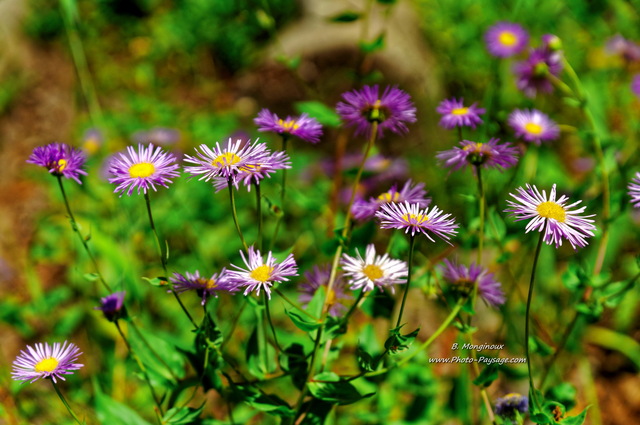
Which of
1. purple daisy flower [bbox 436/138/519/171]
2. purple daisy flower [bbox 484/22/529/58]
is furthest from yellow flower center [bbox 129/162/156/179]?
purple daisy flower [bbox 484/22/529/58]

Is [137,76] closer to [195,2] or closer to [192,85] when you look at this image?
[192,85]

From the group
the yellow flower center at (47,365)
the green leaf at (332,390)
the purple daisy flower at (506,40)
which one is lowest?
the green leaf at (332,390)

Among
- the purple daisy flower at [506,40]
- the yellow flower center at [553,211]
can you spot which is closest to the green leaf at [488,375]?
the yellow flower center at [553,211]

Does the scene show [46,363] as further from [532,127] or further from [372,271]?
[532,127]

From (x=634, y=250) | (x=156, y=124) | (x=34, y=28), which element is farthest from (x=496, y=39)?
(x=34, y=28)

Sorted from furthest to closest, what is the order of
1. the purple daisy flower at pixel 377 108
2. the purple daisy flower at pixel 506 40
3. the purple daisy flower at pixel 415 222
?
1. the purple daisy flower at pixel 506 40
2. the purple daisy flower at pixel 377 108
3. the purple daisy flower at pixel 415 222

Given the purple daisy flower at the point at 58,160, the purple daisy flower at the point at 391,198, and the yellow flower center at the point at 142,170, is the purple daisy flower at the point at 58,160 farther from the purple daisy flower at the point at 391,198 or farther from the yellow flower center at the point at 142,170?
the purple daisy flower at the point at 391,198

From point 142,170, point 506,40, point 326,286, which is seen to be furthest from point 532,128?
point 142,170
